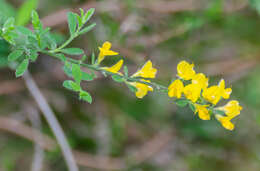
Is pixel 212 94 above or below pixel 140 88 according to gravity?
above

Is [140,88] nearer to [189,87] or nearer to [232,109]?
[189,87]

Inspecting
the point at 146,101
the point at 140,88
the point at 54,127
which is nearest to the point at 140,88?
the point at 140,88

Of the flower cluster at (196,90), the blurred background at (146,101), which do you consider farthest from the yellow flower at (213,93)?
the blurred background at (146,101)

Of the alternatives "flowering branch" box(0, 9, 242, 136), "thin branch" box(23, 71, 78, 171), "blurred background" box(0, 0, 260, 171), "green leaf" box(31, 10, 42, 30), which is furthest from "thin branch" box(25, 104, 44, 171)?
"green leaf" box(31, 10, 42, 30)

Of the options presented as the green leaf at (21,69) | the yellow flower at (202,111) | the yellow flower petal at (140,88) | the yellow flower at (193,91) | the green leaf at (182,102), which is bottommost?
the green leaf at (21,69)

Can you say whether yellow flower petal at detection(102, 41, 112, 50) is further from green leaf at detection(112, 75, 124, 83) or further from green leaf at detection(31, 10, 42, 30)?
green leaf at detection(31, 10, 42, 30)

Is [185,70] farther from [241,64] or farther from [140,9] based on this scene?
[241,64]

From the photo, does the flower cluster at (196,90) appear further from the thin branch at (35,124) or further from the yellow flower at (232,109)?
the thin branch at (35,124)
